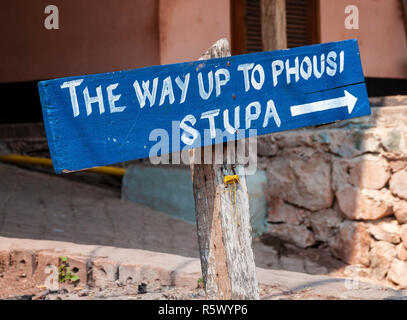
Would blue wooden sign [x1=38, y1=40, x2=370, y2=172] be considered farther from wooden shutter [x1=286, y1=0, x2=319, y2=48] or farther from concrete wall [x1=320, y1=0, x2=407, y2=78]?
wooden shutter [x1=286, y1=0, x2=319, y2=48]

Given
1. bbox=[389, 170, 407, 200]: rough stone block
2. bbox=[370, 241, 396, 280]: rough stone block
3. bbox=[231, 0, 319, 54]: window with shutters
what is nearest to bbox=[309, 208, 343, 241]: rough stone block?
bbox=[370, 241, 396, 280]: rough stone block

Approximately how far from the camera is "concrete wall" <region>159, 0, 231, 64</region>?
5770mm

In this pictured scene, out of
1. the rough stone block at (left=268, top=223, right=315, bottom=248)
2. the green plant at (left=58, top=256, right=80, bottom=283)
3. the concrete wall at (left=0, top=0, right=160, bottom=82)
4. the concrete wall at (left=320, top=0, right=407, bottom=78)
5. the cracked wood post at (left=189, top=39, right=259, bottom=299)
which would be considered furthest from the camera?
the concrete wall at (left=320, top=0, right=407, bottom=78)

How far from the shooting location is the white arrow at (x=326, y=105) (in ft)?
6.92

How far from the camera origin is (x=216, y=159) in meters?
2.01

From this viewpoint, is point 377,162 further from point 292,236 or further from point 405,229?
point 292,236

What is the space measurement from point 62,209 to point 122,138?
3.96 meters

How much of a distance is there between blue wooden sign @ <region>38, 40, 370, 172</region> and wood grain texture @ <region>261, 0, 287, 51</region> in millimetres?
3839

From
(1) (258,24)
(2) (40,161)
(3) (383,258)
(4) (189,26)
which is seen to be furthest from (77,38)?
(3) (383,258)

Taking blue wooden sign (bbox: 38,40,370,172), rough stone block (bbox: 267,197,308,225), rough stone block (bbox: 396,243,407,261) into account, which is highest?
blue wooden sign (bbox: 38,40,370,172)

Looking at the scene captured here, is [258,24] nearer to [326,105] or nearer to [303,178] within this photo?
[303,178]

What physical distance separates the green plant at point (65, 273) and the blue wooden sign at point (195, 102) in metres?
1.79

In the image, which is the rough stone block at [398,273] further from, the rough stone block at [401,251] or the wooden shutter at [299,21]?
the wooden shutter at [299,21]
